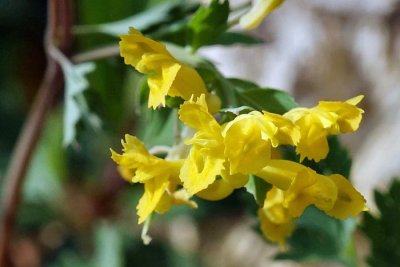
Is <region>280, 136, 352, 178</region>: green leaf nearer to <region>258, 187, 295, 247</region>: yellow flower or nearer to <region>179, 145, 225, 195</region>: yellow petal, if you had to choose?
<region>258, 187, 295, 247</region>: yellow flower

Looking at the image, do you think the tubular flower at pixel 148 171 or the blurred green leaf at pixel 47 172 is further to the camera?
the blurred green leaf at pixel 47 172

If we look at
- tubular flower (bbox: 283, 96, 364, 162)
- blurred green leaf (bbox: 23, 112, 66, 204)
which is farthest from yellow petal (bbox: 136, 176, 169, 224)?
blurred green leaf (bbox: 23, 112, 66, 204)

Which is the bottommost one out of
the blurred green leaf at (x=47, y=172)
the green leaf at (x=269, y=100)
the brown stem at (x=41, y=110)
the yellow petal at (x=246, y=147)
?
the blurred green leaf at (x=47, y=172)

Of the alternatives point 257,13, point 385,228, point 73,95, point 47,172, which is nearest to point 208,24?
point 257,13

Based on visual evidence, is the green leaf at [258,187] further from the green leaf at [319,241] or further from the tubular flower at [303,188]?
the green leaf at [319,241]

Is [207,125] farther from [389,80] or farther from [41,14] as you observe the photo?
[41,14]

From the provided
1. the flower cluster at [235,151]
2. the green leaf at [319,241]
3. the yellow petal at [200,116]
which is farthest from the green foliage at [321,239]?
the yellow petal at [200,116]

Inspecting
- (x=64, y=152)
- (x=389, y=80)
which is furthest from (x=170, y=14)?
(x=389, y=80)
